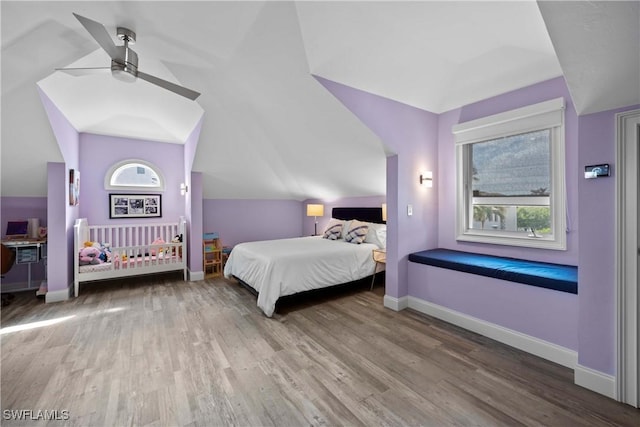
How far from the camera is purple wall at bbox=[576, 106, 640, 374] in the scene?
1.80 m

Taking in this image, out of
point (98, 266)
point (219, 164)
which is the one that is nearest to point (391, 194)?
point (219, 164)

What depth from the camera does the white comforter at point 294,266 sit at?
321 cm

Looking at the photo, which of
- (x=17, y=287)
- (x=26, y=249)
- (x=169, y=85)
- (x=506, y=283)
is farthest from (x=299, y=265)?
(x=17, y=287)

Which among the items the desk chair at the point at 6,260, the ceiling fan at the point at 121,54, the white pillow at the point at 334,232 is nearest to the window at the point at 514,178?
the white pillow at the point at 334,232

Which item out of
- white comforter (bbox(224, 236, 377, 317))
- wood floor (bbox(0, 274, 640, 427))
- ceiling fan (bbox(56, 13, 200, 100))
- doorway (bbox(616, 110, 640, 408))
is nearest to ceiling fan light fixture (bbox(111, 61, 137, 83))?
ceiling fan (bbox(56, 13, 200, 100))

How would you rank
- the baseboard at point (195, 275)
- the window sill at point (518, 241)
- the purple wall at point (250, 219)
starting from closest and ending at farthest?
the window sill at point (518, 241)
the baseboard at point (195, 275)
the purple wall at point (250, 219)

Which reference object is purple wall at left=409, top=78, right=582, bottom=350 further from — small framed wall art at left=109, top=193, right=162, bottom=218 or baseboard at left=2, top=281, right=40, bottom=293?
baseboard at left=2, top=281, right=40, bottom=293

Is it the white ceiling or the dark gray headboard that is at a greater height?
the white ceiling

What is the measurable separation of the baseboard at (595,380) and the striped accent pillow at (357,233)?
2787mm

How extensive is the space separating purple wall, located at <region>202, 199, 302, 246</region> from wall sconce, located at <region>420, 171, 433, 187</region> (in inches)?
146

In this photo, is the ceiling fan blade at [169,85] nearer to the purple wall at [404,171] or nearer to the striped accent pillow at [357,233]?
the purple wall at [404,171]

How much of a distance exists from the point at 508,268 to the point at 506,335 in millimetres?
620

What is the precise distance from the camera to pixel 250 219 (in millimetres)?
6059
